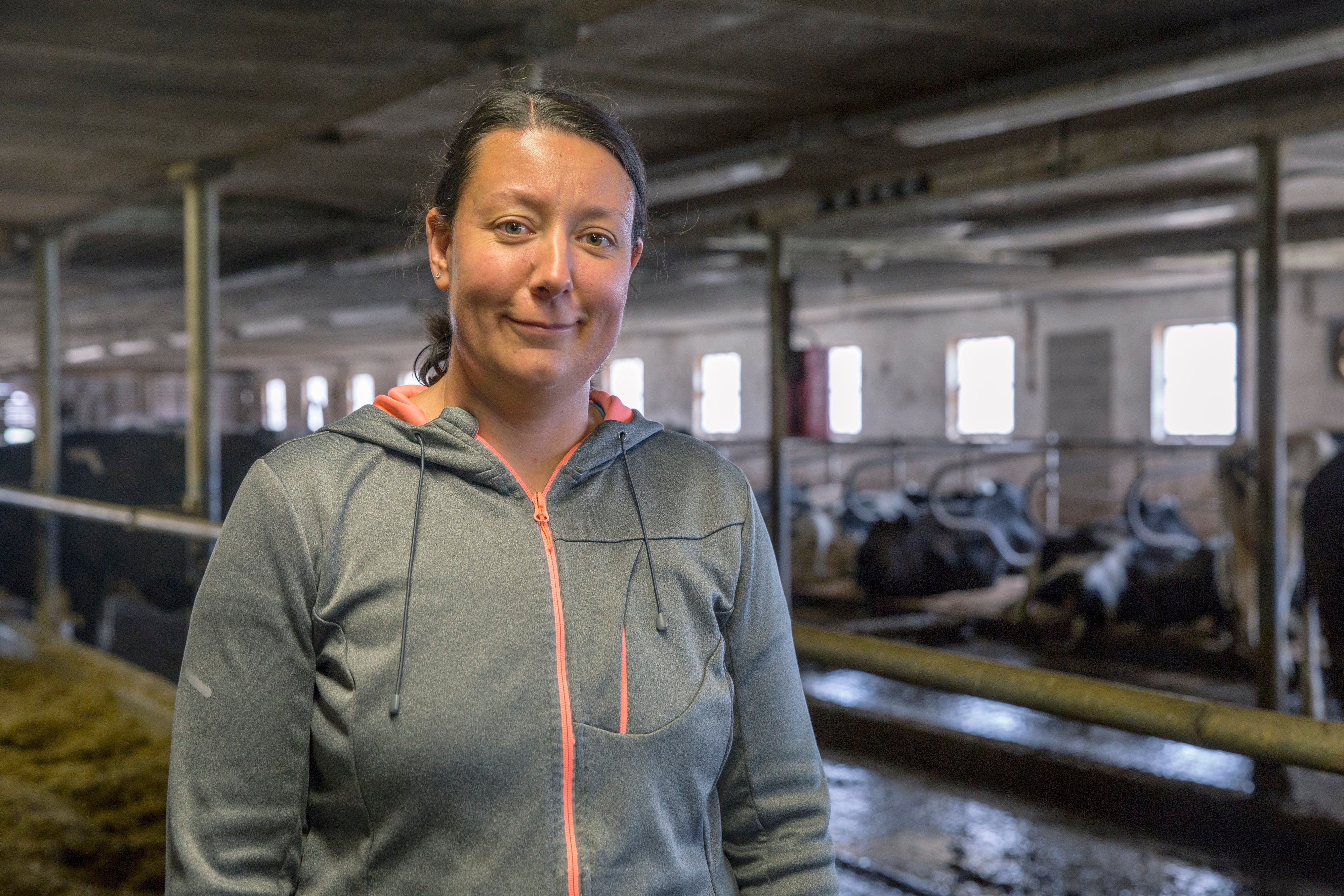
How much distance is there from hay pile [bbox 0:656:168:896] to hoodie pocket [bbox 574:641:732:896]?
150 centimetres

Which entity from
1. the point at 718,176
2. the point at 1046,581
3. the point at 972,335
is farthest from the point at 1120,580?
the point at 972,335

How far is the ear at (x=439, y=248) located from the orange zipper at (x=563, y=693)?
14 centimetres

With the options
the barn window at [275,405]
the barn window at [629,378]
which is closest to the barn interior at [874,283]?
the barn window at [629,378]

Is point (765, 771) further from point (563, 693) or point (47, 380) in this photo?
point (47, 380)

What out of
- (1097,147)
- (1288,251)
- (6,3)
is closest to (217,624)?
(6,3)

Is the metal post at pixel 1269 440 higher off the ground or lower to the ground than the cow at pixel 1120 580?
higher

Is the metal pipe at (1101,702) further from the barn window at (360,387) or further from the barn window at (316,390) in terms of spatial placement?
the barn window at (316,390)

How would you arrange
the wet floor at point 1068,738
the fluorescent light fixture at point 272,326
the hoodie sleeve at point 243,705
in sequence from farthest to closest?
1. the fluorescent light fixture at point 272,326
2. the wet floor at point 1068,738
3. the hoodie sleeve at point 243,705

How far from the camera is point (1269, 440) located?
409 centimetres

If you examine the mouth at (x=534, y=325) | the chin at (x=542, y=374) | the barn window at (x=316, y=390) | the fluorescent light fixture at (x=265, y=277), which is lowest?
the chin at (x=542, y=374)

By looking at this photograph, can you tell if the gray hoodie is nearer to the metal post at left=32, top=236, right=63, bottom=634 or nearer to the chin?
the chin

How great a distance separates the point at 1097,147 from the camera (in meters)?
4.42

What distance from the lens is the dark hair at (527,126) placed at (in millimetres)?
1030

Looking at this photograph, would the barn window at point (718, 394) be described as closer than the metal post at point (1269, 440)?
No
